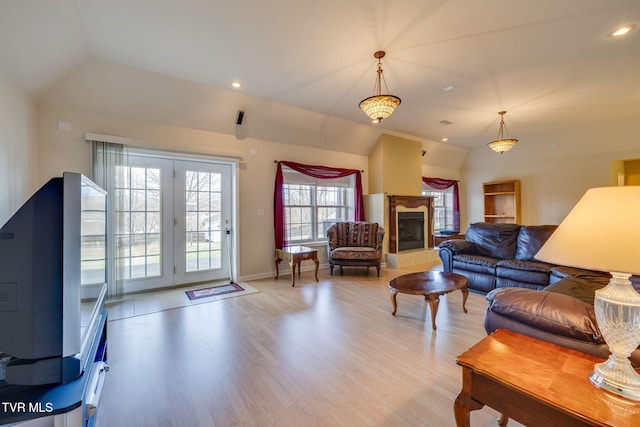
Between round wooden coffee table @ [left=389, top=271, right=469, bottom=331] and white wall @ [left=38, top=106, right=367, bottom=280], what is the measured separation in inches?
103

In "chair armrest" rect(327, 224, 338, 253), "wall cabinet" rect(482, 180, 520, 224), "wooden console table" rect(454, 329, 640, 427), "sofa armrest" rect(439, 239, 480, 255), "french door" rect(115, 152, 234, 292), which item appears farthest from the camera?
"wall cabinet" rect(482, 180, 520, 224)

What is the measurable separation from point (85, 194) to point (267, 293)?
2.98 metres

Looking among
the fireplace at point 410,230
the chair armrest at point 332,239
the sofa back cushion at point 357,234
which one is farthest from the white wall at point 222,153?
the fireplace at point 410,230

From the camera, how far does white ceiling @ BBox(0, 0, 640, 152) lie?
227 cm

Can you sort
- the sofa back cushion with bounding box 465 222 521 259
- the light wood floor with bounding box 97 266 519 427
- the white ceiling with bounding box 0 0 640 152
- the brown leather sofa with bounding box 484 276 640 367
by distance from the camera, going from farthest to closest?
1. the sofa back cushion with bounding box 465 222 521 259
2. the white ceiling with bounding box 0 0 640 152
3. the light wood floor with bounding box 97 266 519 427
4. the brown leather sofa with bounding box 484 276 640 367

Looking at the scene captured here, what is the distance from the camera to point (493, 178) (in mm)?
7656

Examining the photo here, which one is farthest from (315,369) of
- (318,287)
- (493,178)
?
(493,178)

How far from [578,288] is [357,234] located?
3.35 metres

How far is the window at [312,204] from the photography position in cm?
530

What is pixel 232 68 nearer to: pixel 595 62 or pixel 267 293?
pixel 267 293

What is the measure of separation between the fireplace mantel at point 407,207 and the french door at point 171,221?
338 centimetres

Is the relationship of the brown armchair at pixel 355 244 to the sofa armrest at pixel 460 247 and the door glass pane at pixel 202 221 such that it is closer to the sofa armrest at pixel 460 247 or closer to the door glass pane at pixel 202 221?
the sofa armrest at pixel 460 247

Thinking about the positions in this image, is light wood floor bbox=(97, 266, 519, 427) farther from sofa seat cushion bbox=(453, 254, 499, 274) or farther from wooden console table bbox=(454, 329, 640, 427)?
wooden console table bbox=(454, 329, 640, 427)

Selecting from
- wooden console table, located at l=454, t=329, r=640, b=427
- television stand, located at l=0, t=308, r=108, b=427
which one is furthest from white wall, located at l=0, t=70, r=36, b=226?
wooden console table, located at l=454, t=329, r=640, b=427
